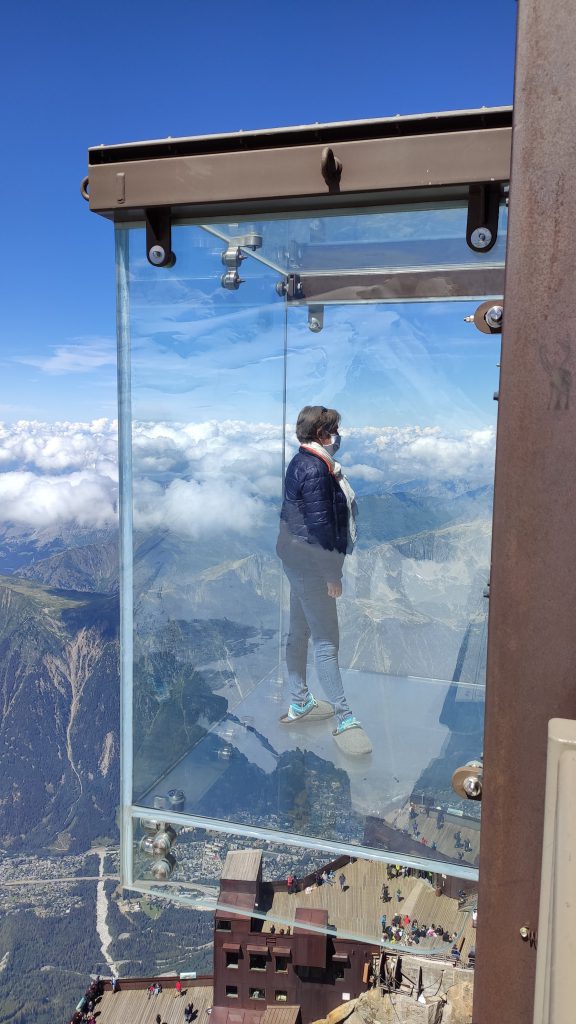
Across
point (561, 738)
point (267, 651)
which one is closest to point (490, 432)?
point (267, 651)

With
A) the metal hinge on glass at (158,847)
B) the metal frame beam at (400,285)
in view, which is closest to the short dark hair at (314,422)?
the metal frame beam at (400,285)

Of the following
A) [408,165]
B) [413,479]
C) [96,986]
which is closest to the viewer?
[408,165]

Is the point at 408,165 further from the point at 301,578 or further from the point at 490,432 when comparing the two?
the point at 301,578

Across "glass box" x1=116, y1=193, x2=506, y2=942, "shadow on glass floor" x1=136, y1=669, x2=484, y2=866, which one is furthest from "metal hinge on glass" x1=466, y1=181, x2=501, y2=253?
"shadow on glass floor" x1=136, y1=669, x2=484, y2=866

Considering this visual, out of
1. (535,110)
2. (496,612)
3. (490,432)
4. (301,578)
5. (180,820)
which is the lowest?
(180,820)

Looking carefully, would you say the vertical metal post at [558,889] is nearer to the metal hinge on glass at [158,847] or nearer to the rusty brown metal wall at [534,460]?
the rusty brown metal wall at [534,460]

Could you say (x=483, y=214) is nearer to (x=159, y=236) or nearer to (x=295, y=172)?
(x=295, y=172)
